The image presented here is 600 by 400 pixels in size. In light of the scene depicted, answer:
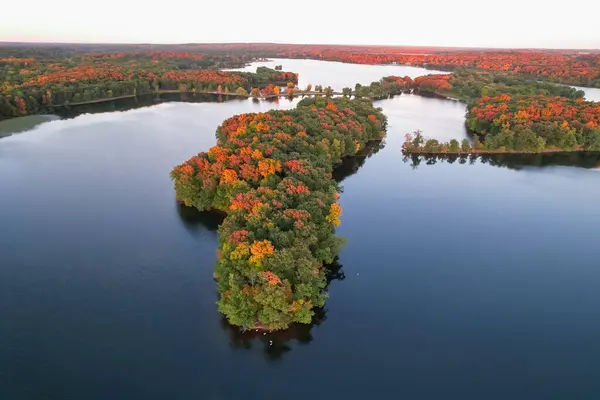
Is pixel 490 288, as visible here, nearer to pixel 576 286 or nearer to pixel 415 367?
pixel 576 286

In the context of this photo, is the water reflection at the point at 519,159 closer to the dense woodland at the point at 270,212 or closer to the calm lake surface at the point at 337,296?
the calm lake surface at the point at 337,296

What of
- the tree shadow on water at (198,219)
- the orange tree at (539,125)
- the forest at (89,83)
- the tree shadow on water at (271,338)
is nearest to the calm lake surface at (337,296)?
the tree shadow on water at (271,338)

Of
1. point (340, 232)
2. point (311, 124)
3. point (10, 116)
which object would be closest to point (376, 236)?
point (340, 232)

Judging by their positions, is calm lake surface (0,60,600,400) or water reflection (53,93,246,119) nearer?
calm lake surface (0,60,600,400)

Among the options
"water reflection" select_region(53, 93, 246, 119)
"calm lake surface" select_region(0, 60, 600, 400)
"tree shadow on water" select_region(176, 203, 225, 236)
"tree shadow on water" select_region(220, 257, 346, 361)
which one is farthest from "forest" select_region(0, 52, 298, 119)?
"tree shadow on water" select_region(220, 257, 346, 361)

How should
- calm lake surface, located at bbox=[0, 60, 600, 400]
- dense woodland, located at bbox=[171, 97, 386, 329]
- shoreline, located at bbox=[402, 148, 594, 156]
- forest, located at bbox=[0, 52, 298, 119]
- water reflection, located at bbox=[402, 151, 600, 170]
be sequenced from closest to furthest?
calm lake surface, located at bbox=[0, 60, 600, 400] < dense woodland, located at bbox=[171, 97, 386, 329] < water reflection, located at bbox=[402, 151, 600, 170] < shoreline, located at bbox=[402, 148, 594, 156] < forest, located at bbox=[0, 52, 298, 119]

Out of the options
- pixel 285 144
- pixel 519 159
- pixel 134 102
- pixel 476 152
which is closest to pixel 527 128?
pixel 519 159

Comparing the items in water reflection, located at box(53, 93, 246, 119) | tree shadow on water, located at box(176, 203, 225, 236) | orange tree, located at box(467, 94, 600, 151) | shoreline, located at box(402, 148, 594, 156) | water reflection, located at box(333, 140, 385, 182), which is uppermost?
orange tree, located at box(467, 94, 600, 151)

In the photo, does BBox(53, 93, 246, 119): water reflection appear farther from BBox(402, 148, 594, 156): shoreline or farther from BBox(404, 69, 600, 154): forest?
BBox(404, 69, 600, 154): forest
